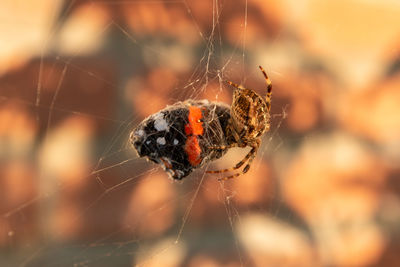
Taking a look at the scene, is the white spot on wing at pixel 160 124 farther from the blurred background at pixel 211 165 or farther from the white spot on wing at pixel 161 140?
the blurred background at pixel 211 165

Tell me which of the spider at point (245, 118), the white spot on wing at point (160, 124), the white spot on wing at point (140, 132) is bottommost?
the white spot on wing at point (140, 132)

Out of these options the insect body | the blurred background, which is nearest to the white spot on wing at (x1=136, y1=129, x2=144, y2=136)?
the insect body

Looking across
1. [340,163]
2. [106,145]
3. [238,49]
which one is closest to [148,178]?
[106,145]

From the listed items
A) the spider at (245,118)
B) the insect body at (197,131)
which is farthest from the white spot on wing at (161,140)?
the spider at (245,118)

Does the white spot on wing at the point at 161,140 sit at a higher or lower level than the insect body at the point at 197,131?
lower

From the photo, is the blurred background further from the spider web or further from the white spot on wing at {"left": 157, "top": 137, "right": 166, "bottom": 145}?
the white spot on wing at {"left": 157, "top": 137, "right": 166, "bottom": 145}

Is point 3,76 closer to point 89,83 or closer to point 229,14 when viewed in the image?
point 89,83

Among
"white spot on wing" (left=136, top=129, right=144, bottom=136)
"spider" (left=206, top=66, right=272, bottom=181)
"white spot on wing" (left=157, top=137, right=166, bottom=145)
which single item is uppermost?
"spider" (left=206, top=66, right=272, bottom=181)
